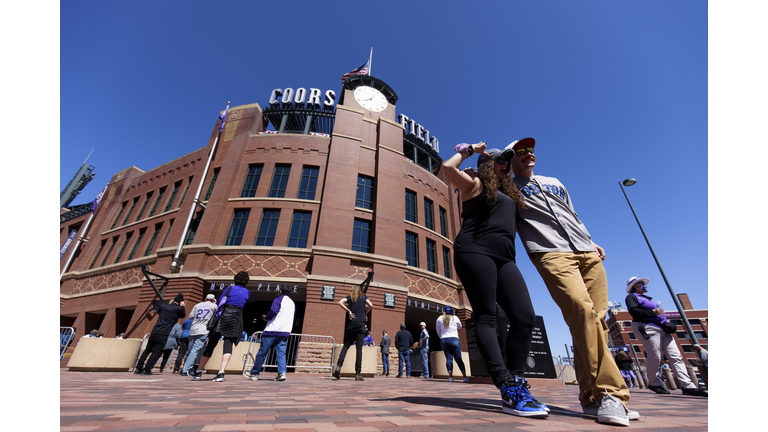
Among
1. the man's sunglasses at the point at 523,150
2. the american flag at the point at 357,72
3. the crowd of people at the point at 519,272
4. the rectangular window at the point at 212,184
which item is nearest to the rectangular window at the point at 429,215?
the american flag at the point at 357,72

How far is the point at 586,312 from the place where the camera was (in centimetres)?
224

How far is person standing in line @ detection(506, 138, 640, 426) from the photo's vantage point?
2041 mm

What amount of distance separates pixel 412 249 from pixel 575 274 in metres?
17.0

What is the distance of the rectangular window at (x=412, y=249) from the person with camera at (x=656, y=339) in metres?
13.5

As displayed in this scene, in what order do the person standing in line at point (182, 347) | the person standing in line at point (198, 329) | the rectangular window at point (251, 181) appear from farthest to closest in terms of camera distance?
the rectangular window at point (251, 181) → the person standing in line at point (182, 347) → the person standing in line at point (198, 329)

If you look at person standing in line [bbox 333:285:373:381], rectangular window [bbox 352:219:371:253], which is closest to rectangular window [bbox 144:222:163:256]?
rectangular window [bbox 352:219:371:253]

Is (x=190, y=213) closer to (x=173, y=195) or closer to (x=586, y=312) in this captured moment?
(x=173, y=195)

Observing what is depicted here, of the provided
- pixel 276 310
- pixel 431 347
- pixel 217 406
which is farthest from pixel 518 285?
pixel 431 347

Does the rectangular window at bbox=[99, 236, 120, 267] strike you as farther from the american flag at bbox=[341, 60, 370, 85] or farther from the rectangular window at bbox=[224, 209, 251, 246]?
the american flag at bbox=[341, 60, 370, 85]

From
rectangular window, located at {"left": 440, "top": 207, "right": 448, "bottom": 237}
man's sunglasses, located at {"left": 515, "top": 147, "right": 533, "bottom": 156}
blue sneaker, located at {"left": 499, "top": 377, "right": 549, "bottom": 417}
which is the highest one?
rectangular window, located at {"left": 440, "top": 207, "right": 448, "bottom": 237}

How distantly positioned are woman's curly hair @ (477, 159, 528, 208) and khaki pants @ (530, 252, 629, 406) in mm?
522

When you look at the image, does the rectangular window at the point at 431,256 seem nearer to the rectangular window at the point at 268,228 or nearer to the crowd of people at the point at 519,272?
the rectangular window at the point at 268,228

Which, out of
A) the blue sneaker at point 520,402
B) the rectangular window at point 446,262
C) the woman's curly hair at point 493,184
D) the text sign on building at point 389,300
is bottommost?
the blue sneaker at point 520,402

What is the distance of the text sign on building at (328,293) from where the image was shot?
14931mm
